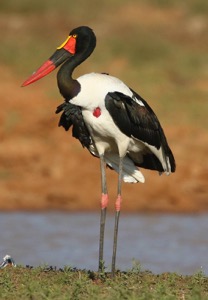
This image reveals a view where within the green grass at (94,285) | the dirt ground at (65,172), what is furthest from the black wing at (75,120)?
the dirt ground at (65,172)

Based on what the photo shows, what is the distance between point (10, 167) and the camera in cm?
1608

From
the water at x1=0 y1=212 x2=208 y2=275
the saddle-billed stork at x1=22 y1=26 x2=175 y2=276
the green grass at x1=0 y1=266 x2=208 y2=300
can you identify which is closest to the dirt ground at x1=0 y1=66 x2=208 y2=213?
the water at x1=0 y1=212 x2=208 y2=275

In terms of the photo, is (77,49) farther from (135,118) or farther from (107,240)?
(107,240)

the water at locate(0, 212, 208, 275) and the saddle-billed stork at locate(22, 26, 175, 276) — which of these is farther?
the water at locate(0, 212, 208, 275)

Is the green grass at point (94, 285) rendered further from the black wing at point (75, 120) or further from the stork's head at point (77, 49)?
the stork's head at point (77, 49)

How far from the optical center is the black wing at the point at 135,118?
27.3 feet

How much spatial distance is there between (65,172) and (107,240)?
10.9 feet

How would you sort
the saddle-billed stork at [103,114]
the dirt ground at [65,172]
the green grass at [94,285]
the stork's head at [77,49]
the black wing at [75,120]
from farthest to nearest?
the dirt ground at [65,172]
the stork's head at [77,49]
the black wing at [75,120]
the saddle-billed stork at [103,114]
the green grass at [94,285]

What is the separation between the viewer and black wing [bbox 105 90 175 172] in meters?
8.33

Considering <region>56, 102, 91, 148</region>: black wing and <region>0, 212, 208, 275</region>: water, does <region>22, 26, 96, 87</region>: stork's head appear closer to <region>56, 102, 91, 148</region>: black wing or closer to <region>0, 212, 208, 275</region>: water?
<region>56, 102, 91, 148</region>: black wing

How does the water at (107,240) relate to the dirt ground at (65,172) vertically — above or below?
below

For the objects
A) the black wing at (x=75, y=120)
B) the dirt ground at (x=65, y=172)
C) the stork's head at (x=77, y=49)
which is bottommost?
the black wing at (x=75, y=120)

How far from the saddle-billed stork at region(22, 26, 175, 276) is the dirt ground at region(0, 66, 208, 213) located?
21.1ft

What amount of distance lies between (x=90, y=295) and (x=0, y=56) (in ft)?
39.7
